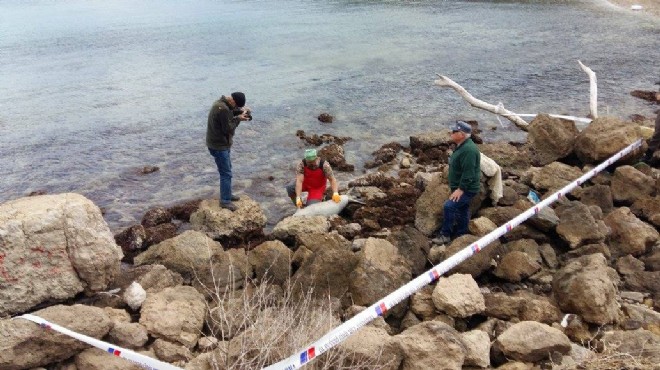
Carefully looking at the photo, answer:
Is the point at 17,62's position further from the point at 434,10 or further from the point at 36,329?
the point at 434,10

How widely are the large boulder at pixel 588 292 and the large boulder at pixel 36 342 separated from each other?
229 inches

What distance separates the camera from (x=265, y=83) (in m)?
22.1

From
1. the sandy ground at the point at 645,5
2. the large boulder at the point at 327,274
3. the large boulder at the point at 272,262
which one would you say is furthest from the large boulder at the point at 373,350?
the sandy ground at the point at 645,5

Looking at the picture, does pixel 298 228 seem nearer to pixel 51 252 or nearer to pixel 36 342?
pixel 51 252

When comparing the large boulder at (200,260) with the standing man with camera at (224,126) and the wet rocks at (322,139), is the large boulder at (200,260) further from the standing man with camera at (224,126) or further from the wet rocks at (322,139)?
the wet rocks at (322,139)

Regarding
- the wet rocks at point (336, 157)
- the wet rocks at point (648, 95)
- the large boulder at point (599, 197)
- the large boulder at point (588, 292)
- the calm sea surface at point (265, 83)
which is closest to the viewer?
the large boulder at point (588, 292)

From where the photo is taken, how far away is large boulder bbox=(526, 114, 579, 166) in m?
12.7

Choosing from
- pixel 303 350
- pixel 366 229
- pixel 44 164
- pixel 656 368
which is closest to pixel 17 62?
pixel 44 164

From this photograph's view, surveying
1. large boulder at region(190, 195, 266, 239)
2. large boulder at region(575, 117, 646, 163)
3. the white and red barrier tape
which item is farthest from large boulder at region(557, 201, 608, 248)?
large boulder at region(190, 195, 266, 239)

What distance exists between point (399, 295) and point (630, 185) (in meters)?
6.53

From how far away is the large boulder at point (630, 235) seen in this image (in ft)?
27.0

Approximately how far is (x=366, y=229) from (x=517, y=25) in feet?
96.5

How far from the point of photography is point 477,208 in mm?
9828

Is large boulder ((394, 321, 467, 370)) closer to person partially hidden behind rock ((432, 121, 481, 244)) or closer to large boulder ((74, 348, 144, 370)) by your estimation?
large boulder ((74, 348, 144, 370))
